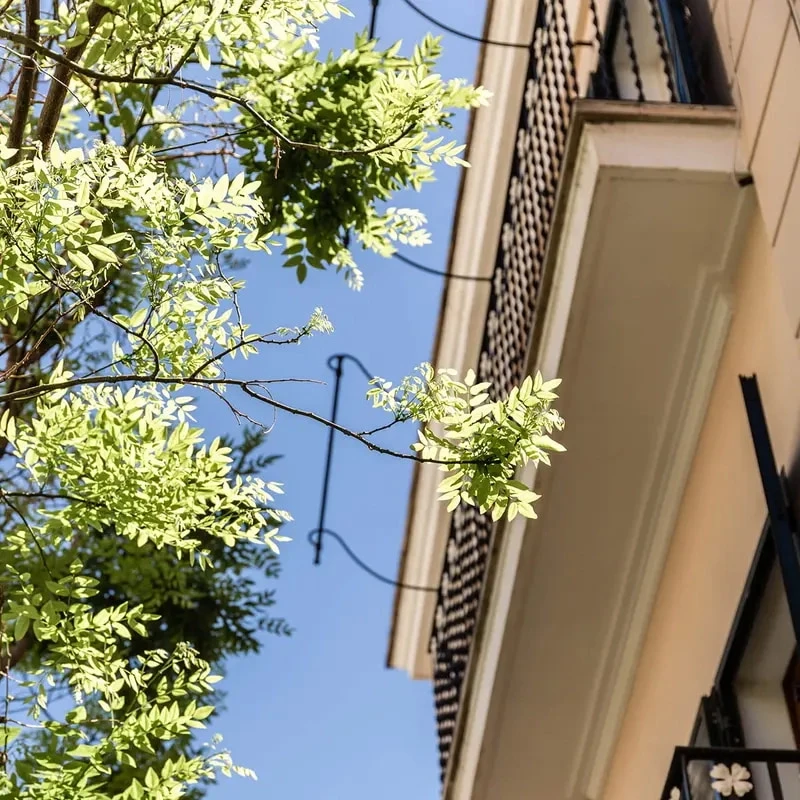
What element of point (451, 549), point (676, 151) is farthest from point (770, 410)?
point (451, 549)

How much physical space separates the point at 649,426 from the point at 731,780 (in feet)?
7.97

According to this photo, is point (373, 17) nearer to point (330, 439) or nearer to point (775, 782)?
point (330, 439)

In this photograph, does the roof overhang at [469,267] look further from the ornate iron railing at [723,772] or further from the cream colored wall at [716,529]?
the ornate iron railing at [723,772]

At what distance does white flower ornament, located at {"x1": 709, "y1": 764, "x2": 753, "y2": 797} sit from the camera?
4.56 metres

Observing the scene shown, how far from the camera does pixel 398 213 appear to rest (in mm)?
5316

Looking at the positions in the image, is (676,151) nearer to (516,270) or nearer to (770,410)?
(770,410)

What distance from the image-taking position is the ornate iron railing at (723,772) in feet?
14.6

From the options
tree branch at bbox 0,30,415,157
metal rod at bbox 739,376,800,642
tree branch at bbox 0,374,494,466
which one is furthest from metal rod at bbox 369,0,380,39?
tree branch at bbox 0,374,494,466

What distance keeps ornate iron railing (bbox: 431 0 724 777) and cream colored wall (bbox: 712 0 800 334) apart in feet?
1.92

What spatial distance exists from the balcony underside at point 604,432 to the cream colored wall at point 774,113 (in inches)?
14.8

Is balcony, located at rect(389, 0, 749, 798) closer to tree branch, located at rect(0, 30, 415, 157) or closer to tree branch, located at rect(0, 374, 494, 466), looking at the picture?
tree branch, located at rect(0, 30, 415, 157)

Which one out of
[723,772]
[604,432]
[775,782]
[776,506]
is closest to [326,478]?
[604,432]

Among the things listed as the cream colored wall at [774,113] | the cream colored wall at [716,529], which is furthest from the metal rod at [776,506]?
the cream colored wall at [774,113]

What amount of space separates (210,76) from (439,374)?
262 cm
